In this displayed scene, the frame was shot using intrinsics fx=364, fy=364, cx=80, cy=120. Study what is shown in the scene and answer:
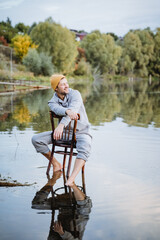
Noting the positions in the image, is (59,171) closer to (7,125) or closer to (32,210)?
(32,210)

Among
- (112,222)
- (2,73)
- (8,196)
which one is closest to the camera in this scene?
(112,222)

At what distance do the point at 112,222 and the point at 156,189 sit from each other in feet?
3.91

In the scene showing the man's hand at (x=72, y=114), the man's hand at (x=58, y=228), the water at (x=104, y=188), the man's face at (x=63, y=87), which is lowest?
the water at (x=104, y=188)

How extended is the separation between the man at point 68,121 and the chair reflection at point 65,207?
29 cm

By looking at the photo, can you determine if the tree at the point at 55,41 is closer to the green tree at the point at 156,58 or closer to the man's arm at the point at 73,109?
the man's arm at the point at 73,109

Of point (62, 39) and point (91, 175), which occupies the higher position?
point (62, 39)

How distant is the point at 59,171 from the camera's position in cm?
540

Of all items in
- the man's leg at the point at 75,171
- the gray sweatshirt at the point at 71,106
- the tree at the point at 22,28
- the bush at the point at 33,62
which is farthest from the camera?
the tree at the point at 22,28

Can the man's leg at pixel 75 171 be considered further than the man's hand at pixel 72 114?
No

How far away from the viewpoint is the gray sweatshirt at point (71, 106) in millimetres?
4926

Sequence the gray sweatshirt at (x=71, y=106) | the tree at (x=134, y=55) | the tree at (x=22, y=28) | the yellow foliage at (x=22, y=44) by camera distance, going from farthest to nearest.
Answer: the tree at (x=22, y=28), the tree at (x=134, y=55), the yellow foliage at (x=22, y=44), the gray sweatshirt at (x=71, y=106)

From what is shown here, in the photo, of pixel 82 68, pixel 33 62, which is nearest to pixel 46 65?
pixel 33 62

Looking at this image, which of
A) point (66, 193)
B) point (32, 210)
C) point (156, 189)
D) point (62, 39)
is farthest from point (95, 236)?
point (62, 39)

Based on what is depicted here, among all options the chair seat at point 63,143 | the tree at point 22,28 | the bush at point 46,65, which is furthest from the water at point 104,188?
the tree at point 22,28
